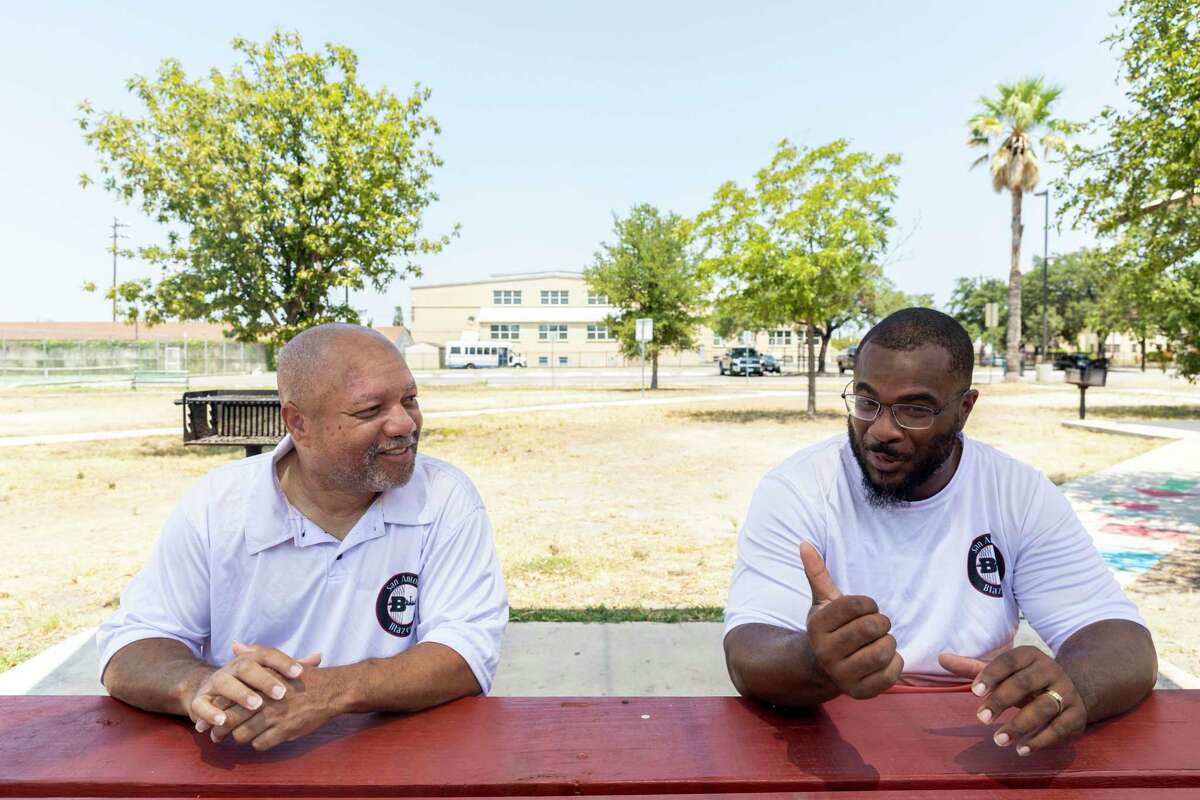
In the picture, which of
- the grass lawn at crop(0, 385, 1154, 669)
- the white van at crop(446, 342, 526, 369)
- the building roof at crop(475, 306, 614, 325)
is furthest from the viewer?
the building roof at crop(475, 306, 614, 325)

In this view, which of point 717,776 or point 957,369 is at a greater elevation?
point 957,369

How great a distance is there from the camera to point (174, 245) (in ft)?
41.3

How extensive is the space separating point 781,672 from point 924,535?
741mm

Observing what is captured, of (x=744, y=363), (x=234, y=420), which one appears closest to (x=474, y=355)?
(x=744, y=363)

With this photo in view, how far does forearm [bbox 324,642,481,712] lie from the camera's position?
1.55 meters

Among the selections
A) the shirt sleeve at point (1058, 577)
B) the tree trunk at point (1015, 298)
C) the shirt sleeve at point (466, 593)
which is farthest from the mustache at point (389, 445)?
the tree trunk at point (1015, 298)

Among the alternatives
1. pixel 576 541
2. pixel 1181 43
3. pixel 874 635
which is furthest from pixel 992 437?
pixel 874 635

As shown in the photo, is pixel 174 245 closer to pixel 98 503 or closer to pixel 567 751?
pixel 98 503

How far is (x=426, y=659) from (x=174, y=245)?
41.6 feet

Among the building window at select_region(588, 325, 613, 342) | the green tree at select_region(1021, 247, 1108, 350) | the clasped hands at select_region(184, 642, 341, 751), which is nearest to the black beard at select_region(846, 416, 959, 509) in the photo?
the clasped hands at select_region(184, 642, 341, 751)

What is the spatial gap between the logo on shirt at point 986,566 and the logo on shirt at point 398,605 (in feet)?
4.43

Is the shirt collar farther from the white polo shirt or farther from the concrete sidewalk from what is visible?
the concrete sidewalk

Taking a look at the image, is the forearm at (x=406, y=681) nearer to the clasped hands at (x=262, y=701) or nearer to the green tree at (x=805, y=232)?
the clasped hands at (x=262, y=701)

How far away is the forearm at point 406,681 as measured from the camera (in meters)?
1.55
